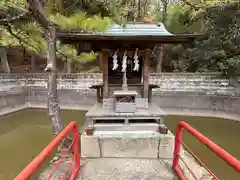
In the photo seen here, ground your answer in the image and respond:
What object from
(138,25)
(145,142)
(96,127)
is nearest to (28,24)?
(138,25)

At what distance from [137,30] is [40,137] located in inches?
167

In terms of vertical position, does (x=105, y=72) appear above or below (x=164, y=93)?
above

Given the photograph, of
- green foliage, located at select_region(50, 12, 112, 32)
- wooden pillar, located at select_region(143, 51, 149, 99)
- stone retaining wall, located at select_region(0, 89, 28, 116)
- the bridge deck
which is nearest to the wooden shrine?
wooden pillar, located at select_region(143, 51, 149, 99)

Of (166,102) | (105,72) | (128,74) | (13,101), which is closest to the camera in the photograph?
(105,72)

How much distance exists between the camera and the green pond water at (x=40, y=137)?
14.9 feet

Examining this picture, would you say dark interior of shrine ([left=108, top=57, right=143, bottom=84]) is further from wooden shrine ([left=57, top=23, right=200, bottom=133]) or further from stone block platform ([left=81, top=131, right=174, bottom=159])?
stone block platform ([left=81, top=131, right=174, bottom=159])

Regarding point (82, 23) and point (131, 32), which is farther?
point (131, 32)

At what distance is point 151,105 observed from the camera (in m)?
4.34

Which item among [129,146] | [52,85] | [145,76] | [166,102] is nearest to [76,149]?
[129,146]

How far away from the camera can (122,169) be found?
→ 324 cm

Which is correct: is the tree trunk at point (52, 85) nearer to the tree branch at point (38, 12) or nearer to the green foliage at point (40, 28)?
the tree branch at point (38, 12)

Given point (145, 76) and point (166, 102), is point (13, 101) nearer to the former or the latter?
point (166, 102)

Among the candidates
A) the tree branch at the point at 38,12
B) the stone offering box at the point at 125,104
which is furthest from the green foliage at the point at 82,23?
the stone offering box at the point at 125,104

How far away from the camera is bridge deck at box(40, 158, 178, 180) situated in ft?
9.89
